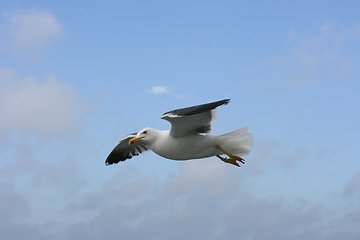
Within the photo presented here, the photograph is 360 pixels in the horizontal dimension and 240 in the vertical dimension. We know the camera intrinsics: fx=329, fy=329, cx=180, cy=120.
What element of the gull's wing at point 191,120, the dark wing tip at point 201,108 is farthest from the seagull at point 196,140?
the dark wing tip at point 201,108

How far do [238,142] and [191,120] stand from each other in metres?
1.84

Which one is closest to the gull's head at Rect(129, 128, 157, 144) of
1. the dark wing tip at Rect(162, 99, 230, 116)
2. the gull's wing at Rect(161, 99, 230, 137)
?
the gull's wing at Rect(161, 99, 230, 137)

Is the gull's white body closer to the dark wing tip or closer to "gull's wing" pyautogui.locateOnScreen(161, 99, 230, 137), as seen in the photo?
"gull's wing" pyautogui.locateOnScreen(161, 99, 230, 137)

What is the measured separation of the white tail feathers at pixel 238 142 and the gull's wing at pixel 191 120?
0.66 m

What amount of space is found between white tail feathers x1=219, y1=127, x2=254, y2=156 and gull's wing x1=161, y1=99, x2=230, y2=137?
2.18ft

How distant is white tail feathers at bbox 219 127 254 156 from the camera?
9352 millimetres

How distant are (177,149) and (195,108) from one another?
5.91ft

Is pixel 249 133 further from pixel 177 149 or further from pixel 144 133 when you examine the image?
pixel 144 133

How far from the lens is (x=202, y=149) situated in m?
9.16

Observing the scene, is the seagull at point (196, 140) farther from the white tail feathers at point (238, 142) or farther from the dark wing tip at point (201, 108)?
the dark wing tip at point (201, 108)

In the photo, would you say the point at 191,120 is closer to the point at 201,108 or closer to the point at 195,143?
the point at 195,143

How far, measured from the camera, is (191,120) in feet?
27.7

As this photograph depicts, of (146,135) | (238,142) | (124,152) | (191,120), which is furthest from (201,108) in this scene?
(124,152)

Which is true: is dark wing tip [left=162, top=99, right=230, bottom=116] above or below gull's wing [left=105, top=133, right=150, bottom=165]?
below
